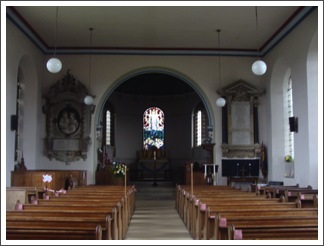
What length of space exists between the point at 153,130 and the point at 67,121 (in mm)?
6639

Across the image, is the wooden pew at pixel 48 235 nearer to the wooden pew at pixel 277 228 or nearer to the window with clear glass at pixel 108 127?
the wooden pew at pixel 277 228

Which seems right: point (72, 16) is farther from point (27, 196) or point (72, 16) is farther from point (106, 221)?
point (106, 221)

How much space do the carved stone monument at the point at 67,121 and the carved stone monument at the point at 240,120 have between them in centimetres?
467

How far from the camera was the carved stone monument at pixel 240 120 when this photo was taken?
458 inches

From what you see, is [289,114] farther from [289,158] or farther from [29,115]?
[29,115]

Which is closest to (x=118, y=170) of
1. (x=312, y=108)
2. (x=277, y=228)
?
(x=312, y=108)

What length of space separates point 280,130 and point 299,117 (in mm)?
2143

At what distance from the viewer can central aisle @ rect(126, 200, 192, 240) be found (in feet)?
19.7

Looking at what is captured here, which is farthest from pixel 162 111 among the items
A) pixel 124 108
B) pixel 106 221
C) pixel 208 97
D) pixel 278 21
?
pixel 106 221

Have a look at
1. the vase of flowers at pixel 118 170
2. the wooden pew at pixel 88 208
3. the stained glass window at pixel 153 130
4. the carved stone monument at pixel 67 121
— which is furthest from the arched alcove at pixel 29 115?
the stained glass window at pixel 153 130

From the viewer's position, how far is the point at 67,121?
11.6 meters

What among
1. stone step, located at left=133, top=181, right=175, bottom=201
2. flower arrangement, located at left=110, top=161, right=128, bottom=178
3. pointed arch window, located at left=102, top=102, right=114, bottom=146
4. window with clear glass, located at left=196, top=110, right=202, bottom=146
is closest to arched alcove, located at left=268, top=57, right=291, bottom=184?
stone step, located at left=133, top=181, right=175, bottom=201

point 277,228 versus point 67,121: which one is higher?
point 67,121

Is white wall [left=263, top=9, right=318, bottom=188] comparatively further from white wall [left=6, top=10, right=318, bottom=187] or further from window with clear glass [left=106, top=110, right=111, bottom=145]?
window with clear glass [left=106, top=110, right=111, bottom=145]
